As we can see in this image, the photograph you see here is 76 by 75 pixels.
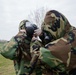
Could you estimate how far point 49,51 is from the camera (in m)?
2.86

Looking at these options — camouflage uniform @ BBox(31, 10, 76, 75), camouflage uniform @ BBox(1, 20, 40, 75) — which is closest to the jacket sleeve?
camouflage uniform @ BBox(1, 20, 40, 75)

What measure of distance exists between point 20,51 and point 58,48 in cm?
126

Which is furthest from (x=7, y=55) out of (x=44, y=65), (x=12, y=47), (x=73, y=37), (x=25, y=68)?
(x=73, y=37)

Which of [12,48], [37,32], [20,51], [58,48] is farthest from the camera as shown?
[20,51]

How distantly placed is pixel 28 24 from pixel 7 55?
0.54 meters

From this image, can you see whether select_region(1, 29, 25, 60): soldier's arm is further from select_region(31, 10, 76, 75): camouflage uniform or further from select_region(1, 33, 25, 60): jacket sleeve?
select_region(31, 10, 76, 75): camouflage uniform

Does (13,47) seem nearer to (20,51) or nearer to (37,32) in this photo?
(20,51)

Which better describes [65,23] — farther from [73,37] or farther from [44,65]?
[44,65]

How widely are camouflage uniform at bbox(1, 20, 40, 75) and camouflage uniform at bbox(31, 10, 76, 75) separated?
0.88m

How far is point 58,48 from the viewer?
286 cm

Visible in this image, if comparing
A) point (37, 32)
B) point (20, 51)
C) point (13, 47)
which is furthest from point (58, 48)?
point (20, 51)

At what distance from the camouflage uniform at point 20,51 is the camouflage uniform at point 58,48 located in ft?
2.90

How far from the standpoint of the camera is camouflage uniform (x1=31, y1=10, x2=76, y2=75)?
2.87 meters

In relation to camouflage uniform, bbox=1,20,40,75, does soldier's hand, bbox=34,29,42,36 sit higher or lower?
higher
